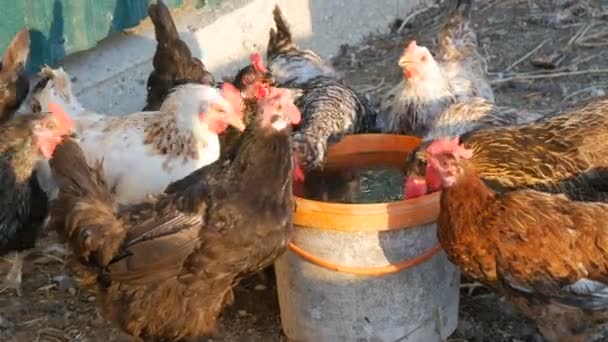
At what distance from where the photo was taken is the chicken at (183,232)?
154 inches

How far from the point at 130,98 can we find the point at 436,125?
221 cm

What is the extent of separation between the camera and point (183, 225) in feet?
12.9

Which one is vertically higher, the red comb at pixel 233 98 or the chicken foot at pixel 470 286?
the red comb at pixel 233 98

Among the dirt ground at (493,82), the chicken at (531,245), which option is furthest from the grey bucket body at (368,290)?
the dirt ground at (493,82)

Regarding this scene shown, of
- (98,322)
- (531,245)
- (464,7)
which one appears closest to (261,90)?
(98,322)

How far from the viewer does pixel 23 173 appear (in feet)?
15.8

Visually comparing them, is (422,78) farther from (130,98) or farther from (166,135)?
(130,98)

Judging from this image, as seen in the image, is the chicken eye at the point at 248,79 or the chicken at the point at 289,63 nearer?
the chicken eye at the point at 248,79

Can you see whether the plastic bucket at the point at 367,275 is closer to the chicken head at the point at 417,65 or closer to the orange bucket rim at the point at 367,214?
the orange bucket rim at the point at 367,214

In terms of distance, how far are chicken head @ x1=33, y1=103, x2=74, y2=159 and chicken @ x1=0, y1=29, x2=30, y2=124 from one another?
2.35 ft

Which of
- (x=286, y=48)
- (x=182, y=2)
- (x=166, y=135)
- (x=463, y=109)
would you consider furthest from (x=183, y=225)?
(x=182, y=2)

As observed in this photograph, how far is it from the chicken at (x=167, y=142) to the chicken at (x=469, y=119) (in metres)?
1.07

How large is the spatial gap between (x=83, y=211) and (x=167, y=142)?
0.91 meters

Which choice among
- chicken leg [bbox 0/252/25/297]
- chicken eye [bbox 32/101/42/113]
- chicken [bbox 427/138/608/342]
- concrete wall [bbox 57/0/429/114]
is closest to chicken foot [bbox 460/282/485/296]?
chicken [bbox 427/138/608/342]
